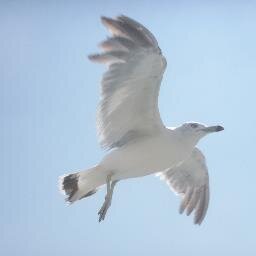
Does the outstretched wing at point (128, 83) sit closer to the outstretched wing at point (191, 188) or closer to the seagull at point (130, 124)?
the seagull at point (130, 124)

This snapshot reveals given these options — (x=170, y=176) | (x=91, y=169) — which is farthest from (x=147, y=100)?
(x=170, y=176)

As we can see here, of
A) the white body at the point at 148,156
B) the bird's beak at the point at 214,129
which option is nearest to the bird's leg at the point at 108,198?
the white body at the point at 148,156

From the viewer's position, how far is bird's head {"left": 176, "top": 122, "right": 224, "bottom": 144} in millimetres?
14883

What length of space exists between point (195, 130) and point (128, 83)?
5.01ft

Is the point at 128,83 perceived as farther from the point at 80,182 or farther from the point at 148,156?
the point at 80,182

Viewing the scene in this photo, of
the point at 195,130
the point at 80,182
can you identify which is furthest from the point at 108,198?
the point at 195,130

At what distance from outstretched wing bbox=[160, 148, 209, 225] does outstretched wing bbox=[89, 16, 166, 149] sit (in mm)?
2556

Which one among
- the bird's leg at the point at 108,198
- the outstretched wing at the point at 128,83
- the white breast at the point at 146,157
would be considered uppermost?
the outstretched wing at the point at 128,83

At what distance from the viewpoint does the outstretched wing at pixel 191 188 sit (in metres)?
17.4

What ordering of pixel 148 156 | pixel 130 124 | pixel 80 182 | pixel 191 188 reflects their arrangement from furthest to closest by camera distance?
pixel 191 188 → pixel 80 182 → pixel 130 124 → pixel 148 156

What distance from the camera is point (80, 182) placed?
15188 millimetres

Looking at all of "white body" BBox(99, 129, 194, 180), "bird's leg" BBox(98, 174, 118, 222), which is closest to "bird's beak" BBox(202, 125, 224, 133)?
"white body" BBox(99, 129, 194, 180)

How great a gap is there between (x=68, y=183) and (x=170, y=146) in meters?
1.86

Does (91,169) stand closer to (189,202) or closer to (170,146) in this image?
(170,146)
